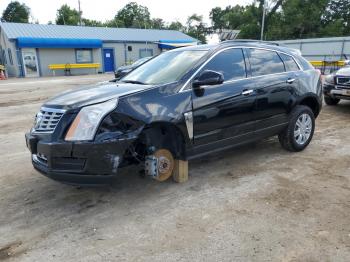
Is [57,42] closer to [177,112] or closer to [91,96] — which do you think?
[91,96]

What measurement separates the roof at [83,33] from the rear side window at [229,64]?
27.0 meters

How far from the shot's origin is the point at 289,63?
538 cm

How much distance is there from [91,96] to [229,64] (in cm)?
198

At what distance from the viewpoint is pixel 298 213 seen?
3.51 metres

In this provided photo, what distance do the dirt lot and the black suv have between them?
44cm

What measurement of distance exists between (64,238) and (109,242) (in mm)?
458

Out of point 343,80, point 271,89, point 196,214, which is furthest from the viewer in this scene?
point 343,80

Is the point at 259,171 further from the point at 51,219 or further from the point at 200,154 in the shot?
the point at 51,219

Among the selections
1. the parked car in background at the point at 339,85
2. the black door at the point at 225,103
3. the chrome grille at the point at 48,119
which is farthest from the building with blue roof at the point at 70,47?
the chrome grille at the point at 48,119

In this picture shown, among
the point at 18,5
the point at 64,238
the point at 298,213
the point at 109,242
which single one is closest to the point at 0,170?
the point at 64,238

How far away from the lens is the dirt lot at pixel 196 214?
2.93 metres

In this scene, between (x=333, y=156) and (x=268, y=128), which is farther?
(x=333, y=156)

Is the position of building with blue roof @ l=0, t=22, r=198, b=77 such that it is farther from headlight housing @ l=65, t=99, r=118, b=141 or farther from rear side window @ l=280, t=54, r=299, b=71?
headlight housing @ l=65, t=99, r=118, b=141

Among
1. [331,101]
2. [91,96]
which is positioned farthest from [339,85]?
[91,96]
